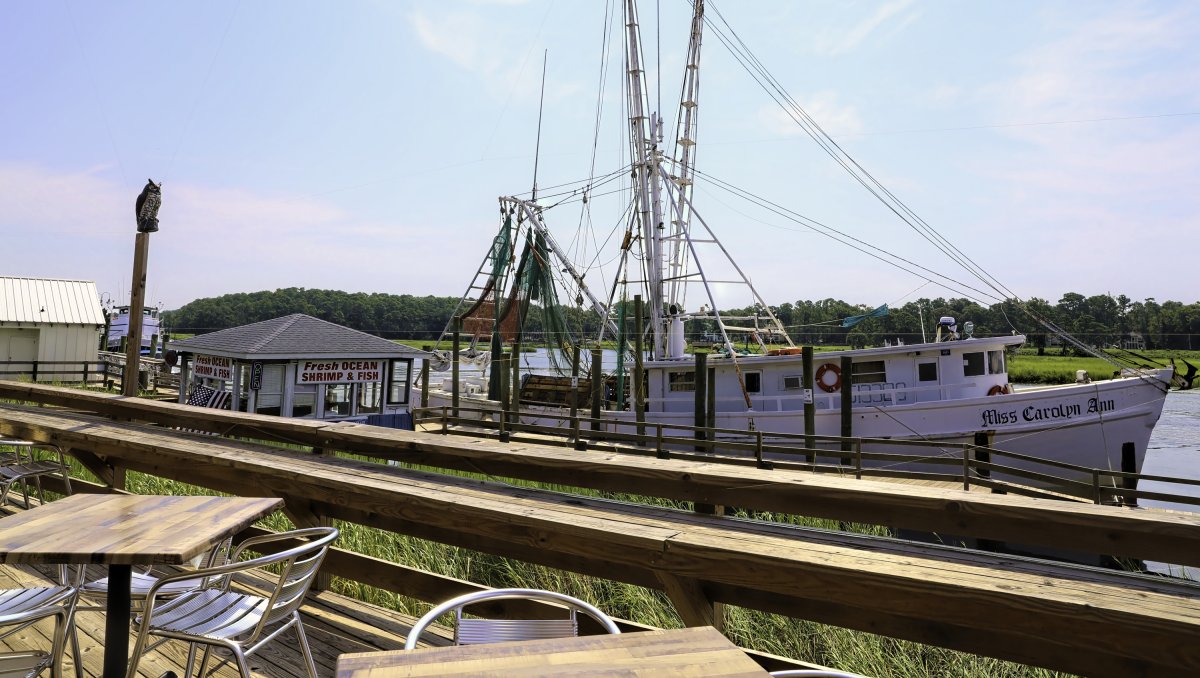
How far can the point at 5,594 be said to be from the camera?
280 centimetres

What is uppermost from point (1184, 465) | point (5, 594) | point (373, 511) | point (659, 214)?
point (659, 214)

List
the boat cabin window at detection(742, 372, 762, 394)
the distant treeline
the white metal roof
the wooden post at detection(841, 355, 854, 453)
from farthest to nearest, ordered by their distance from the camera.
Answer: the distant treeline
the white metal roof
the boat cabin window at detection(742, 372, 762, 394)
the wooden post at detection(841, 355, 854, 453)

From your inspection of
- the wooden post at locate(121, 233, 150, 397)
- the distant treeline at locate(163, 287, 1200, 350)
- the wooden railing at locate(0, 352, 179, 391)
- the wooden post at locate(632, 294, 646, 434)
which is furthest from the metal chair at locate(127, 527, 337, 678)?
the distant treeline at locate(163, 287, 1200, 350)

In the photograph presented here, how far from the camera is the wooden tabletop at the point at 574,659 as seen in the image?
1567 millimetres

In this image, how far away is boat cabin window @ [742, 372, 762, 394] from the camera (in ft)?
59.4

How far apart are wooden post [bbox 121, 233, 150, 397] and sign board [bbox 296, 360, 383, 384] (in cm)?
830

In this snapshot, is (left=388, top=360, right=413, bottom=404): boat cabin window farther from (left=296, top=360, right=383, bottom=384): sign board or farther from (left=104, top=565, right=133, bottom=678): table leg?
(left=104, top=565, right=133, bottom=678): table leg

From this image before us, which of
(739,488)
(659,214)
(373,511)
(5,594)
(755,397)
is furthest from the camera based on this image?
(659,214)

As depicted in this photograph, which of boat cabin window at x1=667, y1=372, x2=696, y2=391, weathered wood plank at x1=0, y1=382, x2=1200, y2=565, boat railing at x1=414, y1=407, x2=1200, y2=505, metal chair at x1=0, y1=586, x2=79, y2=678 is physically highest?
boat cabin window at x1=667, y1=372, x2=696, y2=391

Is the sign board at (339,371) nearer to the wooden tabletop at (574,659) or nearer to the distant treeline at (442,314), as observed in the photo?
the wooden tabletop at (574,659)

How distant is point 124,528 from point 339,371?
1462cm

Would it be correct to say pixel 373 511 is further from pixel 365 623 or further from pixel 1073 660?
pixel 1073 660

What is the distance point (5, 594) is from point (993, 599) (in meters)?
3.67

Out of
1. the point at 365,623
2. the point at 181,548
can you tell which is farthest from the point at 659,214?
the point at 181,548
